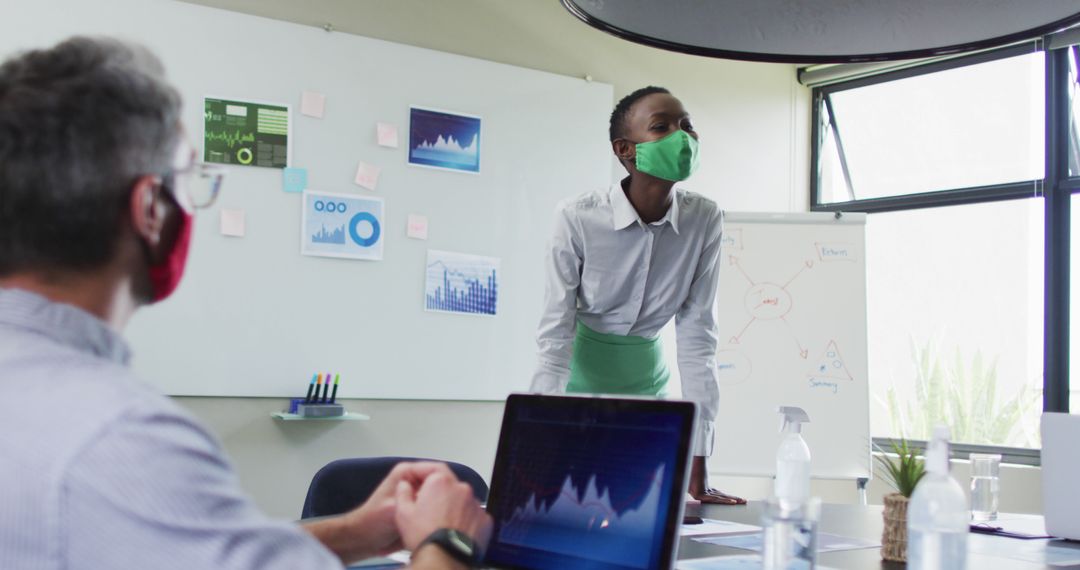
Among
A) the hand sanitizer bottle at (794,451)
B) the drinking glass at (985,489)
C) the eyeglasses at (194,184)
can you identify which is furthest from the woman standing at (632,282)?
the eyeglasses at (194,184)

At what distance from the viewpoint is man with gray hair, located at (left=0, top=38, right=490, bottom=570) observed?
64cm

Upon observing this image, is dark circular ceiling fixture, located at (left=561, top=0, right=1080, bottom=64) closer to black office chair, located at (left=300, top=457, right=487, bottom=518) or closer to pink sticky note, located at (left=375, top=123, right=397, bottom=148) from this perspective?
black office chair, located at (left=300, top=457, right=487, bottom=518)

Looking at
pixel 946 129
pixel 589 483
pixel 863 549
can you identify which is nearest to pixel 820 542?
Result: pixel 863 549

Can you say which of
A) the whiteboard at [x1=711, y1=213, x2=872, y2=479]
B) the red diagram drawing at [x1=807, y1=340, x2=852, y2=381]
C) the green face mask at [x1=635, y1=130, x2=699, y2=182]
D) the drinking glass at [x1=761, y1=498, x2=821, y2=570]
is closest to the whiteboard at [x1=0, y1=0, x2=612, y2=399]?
the whiteboard at [x1=711, y1=213, x2=872, y2=479]

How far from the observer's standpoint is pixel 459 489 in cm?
94

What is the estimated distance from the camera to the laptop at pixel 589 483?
43.0 inches

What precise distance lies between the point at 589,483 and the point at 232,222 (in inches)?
101

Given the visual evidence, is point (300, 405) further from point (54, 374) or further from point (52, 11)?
point (54, 374)

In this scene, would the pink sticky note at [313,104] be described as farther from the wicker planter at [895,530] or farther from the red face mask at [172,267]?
the red face mask at [172,267]

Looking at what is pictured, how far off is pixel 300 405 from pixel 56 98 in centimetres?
275

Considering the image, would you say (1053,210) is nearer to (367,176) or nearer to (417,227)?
(417,227)

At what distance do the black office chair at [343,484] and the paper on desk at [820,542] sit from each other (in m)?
0.53

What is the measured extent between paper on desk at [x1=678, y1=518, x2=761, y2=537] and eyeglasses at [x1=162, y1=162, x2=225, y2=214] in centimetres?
101

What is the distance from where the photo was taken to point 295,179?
351 centimetres
